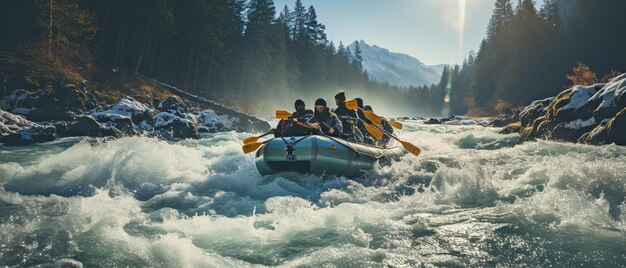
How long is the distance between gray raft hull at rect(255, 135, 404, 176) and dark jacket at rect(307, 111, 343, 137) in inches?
44.7

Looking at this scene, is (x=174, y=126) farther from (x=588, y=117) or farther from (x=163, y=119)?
(x=588, y=117)

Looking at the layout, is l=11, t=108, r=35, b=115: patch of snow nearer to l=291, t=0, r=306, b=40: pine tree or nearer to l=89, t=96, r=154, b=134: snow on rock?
l=89, t=96, r=154, b=134: snow on rock

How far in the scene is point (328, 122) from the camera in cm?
1111

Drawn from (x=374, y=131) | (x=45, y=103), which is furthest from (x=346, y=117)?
(x=45, y=103)

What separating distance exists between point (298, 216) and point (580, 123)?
47.7 feet

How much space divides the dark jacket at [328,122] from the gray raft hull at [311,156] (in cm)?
114

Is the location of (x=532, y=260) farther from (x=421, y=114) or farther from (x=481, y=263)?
(x=421, y=114)

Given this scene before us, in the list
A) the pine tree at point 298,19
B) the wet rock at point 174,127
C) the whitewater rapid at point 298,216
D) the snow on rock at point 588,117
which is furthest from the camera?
the pine tree at point 298,19

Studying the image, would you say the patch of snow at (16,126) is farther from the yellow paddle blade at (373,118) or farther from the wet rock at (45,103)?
the yellow paddle blade at (373,118)

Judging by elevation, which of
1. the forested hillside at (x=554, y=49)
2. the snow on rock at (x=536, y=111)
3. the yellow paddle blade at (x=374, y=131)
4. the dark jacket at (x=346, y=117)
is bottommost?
the yellow paddle blade at (x=374, y=131)

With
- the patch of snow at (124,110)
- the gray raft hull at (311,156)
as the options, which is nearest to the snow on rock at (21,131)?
the patch of snow at (124,110)

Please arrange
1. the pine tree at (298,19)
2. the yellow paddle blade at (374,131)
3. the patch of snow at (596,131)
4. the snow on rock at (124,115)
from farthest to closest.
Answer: the pine tree at (298,19), the snow on rock at (124,115), the patch of snow at (596,131), the yellow paddle blade at (374,131)

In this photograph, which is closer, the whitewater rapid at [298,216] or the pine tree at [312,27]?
the whitewater rapid at [298,216]

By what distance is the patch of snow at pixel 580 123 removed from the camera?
1528cm
